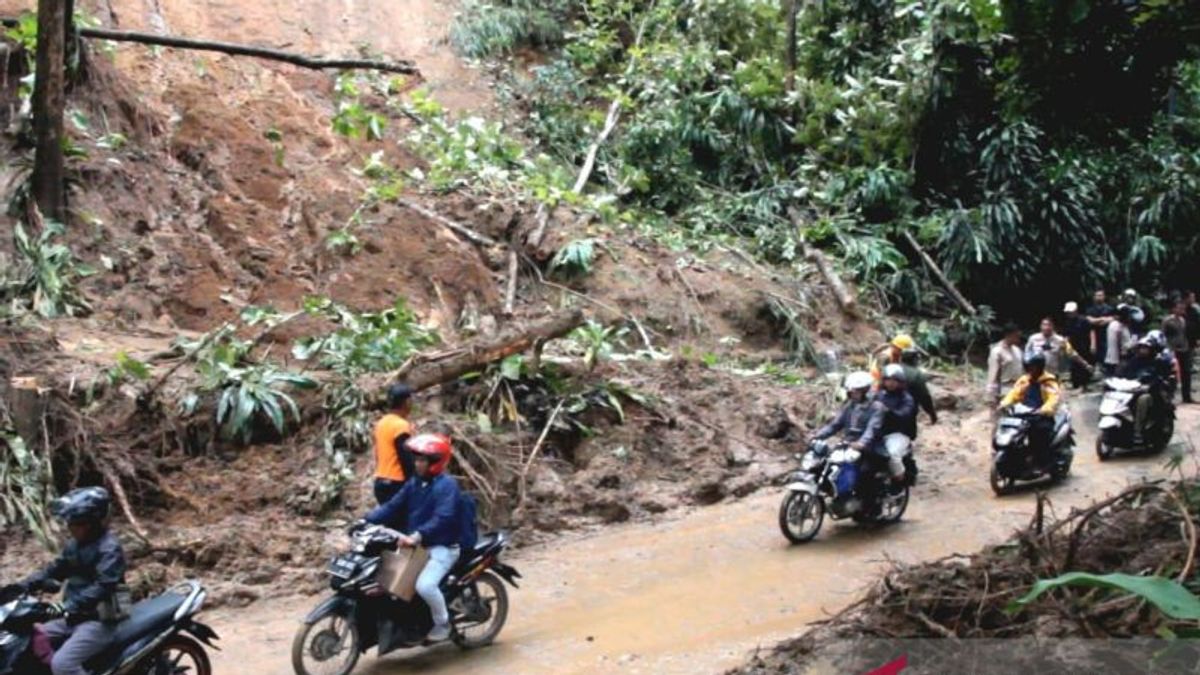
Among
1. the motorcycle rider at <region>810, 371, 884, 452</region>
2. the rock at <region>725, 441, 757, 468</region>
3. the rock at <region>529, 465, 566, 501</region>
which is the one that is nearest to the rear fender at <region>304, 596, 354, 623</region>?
the rock at <region>529, 465, 566, 501</region>

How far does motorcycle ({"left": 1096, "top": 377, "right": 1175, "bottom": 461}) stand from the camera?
40.1 feet

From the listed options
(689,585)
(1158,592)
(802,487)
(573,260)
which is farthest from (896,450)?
(1158,592)

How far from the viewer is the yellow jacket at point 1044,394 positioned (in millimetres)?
11250

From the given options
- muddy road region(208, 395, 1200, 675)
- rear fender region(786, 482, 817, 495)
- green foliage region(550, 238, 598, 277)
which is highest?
green foliage region(550, 238, 598, 277)

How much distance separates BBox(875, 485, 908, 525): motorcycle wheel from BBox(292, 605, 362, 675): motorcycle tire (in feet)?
16.3

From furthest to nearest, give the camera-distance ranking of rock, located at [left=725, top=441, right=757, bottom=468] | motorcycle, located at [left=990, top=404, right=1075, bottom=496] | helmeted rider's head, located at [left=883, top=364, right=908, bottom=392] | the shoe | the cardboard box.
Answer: rock, located at [left=725, top=441, right=757, bottom=468], motorcycle, located at [left=990, top=404, right=1075, bottom=496], helmeted rider's head, located at [left=883, top=364, right=908, bottom=392], the shoe, the cardboard box

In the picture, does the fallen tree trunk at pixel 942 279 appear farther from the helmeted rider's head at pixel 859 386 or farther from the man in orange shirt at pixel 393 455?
the man in orange shirt at pixel 393 455

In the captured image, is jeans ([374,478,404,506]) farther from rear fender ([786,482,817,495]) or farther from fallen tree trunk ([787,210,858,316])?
fallen tree trunk ([787,210,858,316])

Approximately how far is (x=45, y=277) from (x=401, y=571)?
6423 millimetres

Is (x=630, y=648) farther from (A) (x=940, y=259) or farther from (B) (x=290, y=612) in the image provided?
(A) (x=940, y=259)

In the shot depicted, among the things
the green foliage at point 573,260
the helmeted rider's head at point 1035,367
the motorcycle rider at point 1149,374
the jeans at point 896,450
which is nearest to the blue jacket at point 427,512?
the jeans at point 896,450

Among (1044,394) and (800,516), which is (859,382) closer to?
(800,516)

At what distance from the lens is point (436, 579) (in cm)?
725

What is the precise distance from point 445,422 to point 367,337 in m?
1.43
